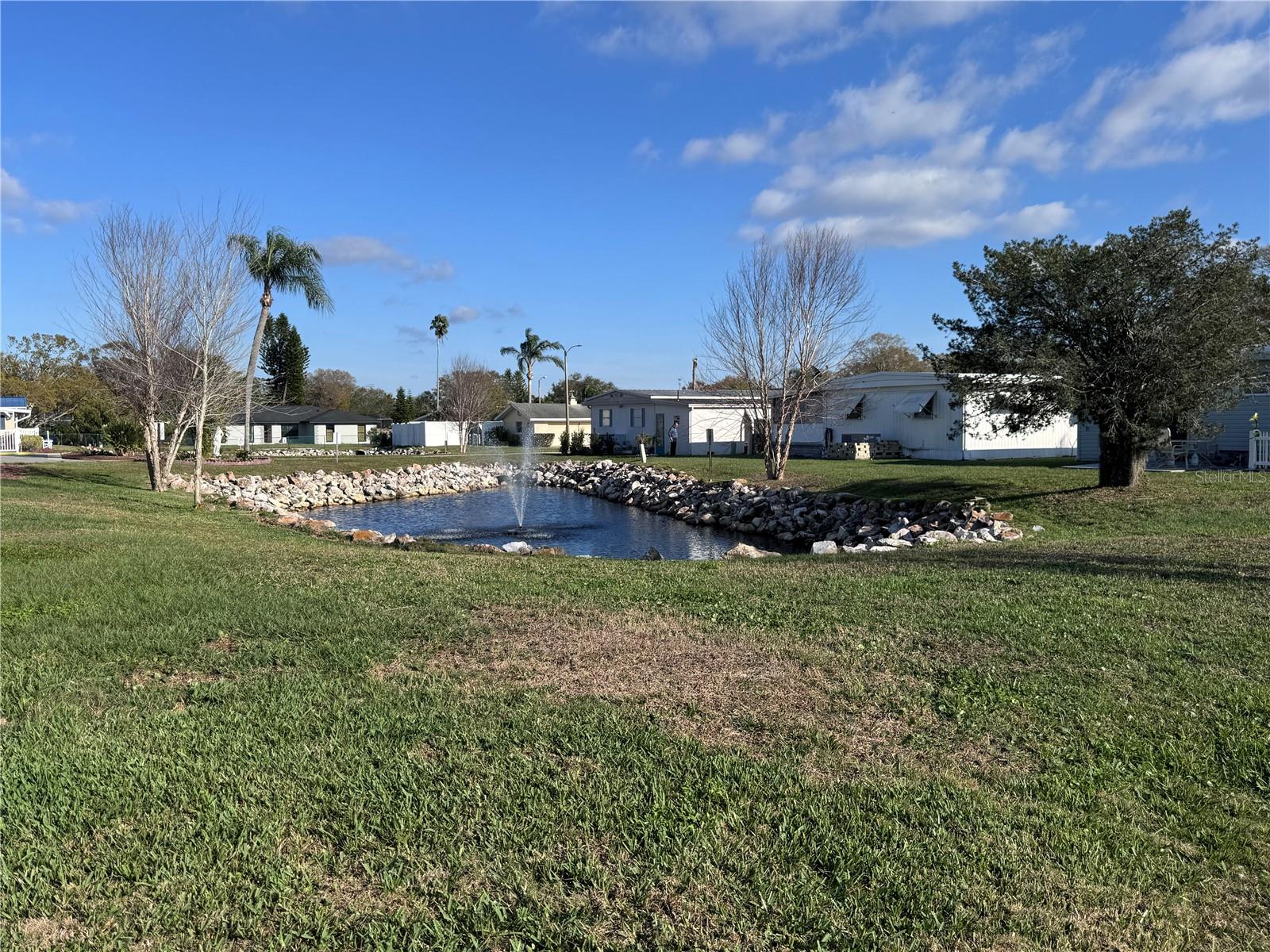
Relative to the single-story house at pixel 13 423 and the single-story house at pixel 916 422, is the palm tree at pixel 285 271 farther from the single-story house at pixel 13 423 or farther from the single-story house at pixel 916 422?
the single-story house at pixel 916 422

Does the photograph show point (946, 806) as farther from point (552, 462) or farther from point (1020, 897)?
point (552, 462)

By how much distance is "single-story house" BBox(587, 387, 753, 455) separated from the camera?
4169 cm

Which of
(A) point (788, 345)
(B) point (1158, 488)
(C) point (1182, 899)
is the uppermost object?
(A) point (788, 345)

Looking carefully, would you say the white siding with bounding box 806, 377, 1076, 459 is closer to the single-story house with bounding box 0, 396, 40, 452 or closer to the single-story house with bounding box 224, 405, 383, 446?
the single-story house with bounding box 0, 396, 40, 452

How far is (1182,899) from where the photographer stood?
3.10 meters

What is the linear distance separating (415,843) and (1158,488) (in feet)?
52.5

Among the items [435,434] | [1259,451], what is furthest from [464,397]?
[1259,451]

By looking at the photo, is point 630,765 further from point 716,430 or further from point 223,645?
point 716,430

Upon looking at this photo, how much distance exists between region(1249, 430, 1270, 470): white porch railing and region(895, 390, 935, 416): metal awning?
12.8 meters

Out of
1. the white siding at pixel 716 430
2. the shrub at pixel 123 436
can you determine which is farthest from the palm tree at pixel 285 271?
the white siding at pixel 716 430

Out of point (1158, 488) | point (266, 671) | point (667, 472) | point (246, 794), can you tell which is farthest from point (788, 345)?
point (246, 794)

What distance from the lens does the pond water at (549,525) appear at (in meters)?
17.8

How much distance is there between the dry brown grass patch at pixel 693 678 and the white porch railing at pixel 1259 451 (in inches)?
713

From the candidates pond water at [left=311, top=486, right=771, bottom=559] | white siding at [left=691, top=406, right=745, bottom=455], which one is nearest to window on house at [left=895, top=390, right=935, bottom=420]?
white siding at [left=691, top=406, right=745, bottom=455]
